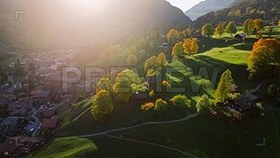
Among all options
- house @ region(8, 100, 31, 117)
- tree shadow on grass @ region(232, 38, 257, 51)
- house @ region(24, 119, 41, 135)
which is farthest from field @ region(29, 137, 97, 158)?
tree shadow on grass @ region(232, 38, 257, 51)

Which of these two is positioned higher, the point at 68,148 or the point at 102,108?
the point at 102,108

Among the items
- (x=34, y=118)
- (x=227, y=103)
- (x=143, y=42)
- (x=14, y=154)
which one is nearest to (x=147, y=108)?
(x=227, y=103)

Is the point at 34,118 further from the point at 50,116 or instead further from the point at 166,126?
the point at 166,126

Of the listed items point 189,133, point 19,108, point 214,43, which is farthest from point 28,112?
point 214,43

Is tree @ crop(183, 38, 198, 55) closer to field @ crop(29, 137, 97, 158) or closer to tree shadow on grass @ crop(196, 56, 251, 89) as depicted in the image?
tree shadow on grass @ crop(196, 56, 251, 89)

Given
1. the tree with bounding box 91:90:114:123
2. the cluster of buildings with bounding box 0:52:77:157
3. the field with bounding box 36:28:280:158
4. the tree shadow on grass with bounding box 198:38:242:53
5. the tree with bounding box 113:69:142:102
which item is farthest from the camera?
the tree shadow on grass with bounding box 198:38:242:53

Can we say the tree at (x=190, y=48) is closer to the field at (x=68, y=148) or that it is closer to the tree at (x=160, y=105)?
the tree at (x=160, y=105)

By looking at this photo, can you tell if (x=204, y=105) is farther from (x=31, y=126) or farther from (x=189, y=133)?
(x=31, y=126)
